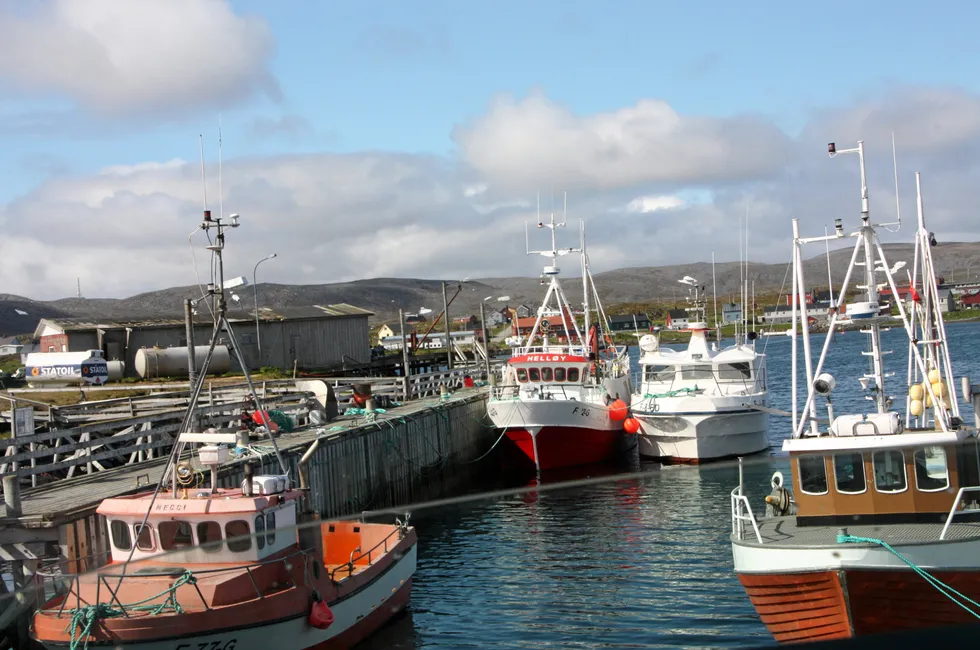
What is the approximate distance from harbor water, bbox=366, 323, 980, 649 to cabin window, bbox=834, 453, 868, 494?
194 centimetres

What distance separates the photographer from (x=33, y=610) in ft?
41.3

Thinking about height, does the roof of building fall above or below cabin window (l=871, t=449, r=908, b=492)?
above

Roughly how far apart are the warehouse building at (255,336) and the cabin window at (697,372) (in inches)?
988

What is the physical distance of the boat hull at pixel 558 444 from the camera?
3294 cm

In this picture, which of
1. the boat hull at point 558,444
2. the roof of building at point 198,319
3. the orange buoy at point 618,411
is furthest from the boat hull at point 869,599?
the roof of building at point 198,319

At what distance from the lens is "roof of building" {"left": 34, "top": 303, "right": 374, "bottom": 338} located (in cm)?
5322

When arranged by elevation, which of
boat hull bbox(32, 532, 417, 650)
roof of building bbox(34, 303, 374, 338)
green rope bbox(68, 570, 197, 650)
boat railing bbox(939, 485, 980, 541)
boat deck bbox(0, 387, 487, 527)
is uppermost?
roof of building bbox(34, 303, 374, 338)

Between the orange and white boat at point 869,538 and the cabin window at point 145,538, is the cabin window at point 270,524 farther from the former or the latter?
the orange and white boat at point 869,538

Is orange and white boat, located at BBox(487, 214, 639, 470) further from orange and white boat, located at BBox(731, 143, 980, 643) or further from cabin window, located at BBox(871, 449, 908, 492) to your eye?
cabin window, located at BBox(871, 449, 908, 492)

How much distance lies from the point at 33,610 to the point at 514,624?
7.51 metres

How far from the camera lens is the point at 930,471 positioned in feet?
42.8

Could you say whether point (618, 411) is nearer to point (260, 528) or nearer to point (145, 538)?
point (260, 528)

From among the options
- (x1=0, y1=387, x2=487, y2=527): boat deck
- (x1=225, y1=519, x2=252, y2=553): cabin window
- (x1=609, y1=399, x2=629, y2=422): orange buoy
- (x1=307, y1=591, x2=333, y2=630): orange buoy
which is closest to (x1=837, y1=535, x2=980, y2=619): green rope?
(x1=307, y1=591, x2=333, y2=630): orange buoy

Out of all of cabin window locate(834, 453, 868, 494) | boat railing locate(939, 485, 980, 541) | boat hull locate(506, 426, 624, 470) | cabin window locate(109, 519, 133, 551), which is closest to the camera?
boat railing locate(939, 485, 980, 541)
